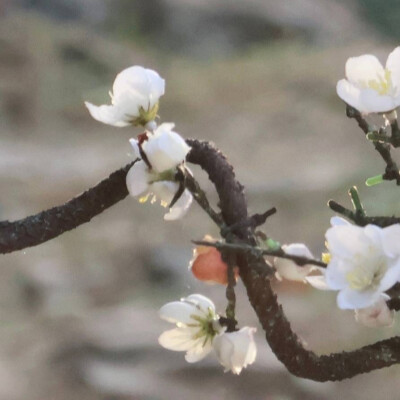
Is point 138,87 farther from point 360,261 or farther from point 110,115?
point 360,261

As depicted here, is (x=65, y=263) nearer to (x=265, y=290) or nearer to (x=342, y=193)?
(x=342, y=193)

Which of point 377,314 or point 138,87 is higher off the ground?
point 138,87

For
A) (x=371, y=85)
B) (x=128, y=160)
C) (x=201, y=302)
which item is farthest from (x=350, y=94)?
(x=128, y=160)

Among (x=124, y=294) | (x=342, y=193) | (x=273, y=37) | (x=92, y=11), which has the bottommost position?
(x=124, y=294)

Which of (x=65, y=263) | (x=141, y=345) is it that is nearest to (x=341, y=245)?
(x=141, y=345)

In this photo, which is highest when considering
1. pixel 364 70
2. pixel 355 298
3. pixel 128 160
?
pixel 128 160

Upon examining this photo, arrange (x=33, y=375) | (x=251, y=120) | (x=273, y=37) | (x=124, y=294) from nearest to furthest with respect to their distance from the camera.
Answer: (x=33, y=375) < (x=124, y=294) < (x=251, y=120) < (x=273, y=37)
